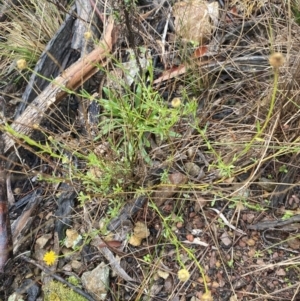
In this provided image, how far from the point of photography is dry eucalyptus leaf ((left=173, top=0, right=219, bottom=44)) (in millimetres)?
2014

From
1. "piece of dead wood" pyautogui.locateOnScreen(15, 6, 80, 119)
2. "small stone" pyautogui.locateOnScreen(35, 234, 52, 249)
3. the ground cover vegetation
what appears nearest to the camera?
the ground cover vegetation

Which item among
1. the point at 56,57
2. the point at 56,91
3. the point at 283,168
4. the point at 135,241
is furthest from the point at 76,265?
the point at 56,57

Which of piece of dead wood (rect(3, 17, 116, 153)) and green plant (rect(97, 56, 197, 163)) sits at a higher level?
piece of dead wood (rect(3, 17, 116, 153))

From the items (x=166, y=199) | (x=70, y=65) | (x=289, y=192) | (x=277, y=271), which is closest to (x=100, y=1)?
(x=70, y=65)

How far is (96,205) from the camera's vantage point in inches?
71.1

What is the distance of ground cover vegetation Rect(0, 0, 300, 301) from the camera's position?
162 centimetres

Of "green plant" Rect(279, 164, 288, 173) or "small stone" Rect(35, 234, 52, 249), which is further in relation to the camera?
"small stone" Rect(35, 234, 52, 249)

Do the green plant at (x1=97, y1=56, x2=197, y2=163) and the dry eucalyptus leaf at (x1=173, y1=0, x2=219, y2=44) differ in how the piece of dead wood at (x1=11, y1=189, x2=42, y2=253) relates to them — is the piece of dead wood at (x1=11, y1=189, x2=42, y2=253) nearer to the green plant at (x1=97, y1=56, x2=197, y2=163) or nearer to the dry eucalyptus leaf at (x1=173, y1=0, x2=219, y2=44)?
the green plant at (x1=97, y1=56, x2=197, y2=163)

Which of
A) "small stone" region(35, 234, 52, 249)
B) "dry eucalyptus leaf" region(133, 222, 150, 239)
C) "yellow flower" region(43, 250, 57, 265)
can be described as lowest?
"dry eucalyptus leaf" region(133, 222, 150, 239)

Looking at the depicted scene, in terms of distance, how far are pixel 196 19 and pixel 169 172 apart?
2.49ft

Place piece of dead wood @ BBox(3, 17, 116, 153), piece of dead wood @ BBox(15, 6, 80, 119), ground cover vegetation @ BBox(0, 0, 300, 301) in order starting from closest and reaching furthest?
ground cover vegetation @ BBox(0, 0, 300, 301), piece of dead wood @ BBox(3, 17, 116, 153), piece of dead wood @ BBox(15, 6, 80, 119)

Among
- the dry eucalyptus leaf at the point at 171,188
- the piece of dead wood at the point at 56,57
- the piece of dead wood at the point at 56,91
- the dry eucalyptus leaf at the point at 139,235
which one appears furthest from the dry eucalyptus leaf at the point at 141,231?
the piece of dead wood at the point at 56,57

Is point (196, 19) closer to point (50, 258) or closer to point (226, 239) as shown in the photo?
point (226, 239)

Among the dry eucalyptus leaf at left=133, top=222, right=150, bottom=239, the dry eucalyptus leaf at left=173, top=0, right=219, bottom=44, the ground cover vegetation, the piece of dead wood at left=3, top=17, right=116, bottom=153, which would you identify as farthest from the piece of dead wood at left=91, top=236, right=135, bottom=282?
the dry eucalyptus leaf at left=173, top=0, right=219, bottom=44
